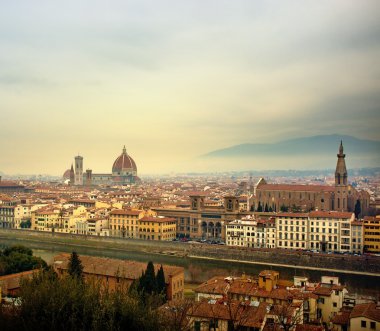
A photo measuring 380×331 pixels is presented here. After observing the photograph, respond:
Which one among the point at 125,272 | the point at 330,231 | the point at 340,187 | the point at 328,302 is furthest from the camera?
the point at 340,187

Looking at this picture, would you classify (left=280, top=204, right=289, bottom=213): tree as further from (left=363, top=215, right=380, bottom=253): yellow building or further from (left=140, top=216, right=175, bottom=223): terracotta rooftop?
(left=363, top=215, right=380, bottom=253): yellow building

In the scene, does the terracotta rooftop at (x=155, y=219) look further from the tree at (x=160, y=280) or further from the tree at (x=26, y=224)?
the tree at (x=160, y=280)

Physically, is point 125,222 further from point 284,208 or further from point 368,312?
point 368,312

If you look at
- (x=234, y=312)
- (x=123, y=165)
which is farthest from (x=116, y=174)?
(x=234, y=312)

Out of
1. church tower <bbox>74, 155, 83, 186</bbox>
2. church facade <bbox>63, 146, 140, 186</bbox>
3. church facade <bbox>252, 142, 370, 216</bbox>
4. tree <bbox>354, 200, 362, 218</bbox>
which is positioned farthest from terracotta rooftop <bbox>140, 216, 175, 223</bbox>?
church tower <bbox>74, 155, 83, 186</bbox>

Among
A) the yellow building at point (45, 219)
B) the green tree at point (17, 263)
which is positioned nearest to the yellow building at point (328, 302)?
the green tree at point (17, 263)

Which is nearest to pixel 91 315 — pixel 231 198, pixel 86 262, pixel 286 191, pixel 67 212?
pixel 86 262
